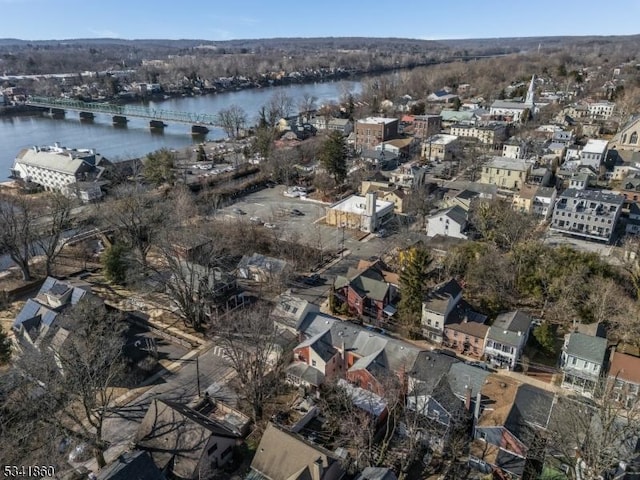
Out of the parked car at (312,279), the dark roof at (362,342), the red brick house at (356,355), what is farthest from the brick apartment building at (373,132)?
the red brick house at (356,355)

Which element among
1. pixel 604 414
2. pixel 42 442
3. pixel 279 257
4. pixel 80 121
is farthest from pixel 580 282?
pixel 80 121

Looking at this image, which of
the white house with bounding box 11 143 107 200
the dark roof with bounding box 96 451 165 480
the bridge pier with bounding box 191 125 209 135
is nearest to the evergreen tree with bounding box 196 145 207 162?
the white house with bounding box 11 143 107 200

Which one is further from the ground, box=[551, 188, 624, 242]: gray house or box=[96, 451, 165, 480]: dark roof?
box=[551, 188, 624, 242]: gray house

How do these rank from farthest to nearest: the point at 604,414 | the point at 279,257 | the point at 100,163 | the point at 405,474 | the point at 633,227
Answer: the point at 100,163
the point at 633,227
the point at 279,257
the point at 405,474
the point at 604,414

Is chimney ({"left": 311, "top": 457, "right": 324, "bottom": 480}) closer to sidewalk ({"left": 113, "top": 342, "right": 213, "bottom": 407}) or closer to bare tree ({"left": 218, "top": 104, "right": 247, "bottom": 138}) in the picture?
sidewalk ({"left": 113, "top": 342, "right": 213, "bottom": 407})

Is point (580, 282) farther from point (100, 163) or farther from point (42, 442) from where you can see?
point (100, 163)

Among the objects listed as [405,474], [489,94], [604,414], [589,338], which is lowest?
[405,474]

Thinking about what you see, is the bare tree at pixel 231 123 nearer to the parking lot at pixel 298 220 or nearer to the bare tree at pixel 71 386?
the parking lot at pixel 298 220

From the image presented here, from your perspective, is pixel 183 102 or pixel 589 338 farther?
pixel 183 102
